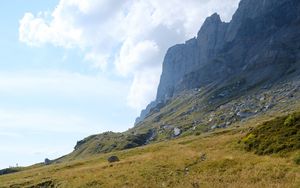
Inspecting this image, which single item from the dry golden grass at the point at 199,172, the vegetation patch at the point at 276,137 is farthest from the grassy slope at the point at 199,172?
the vegetation patch at the point at 276,137

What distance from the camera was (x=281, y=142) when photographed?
47938 millimetres

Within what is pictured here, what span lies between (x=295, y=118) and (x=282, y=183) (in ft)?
66.9

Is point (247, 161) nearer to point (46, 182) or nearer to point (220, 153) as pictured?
point (220, 153)

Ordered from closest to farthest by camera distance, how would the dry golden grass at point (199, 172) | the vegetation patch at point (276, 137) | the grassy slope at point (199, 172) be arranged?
the dry golden grass at point (199, 172) → the grassy slope at point (199, 172) → the vegetation patch at point (276, 137)

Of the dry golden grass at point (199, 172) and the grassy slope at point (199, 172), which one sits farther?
the grassy slope at point (199, 172)

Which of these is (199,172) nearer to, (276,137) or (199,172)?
(199,172)

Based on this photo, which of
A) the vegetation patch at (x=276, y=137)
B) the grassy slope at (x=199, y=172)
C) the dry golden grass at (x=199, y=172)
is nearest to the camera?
the dry golden grass at (x=199, y=172)

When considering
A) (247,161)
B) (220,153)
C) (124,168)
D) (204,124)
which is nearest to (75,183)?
(124,168)

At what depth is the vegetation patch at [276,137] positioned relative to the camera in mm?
46438

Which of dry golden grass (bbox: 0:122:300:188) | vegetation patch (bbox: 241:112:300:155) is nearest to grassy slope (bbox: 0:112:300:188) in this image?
dry golden grass (bbox: 0:122:300:188)

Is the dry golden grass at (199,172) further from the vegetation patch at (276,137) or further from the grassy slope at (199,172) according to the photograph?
the vegetation patch at (276,137)

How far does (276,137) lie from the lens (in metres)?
49.8

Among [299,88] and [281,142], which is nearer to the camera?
[281,142]

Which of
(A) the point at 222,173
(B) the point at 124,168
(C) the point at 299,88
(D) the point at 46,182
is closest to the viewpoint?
(A) the point at 222,173
